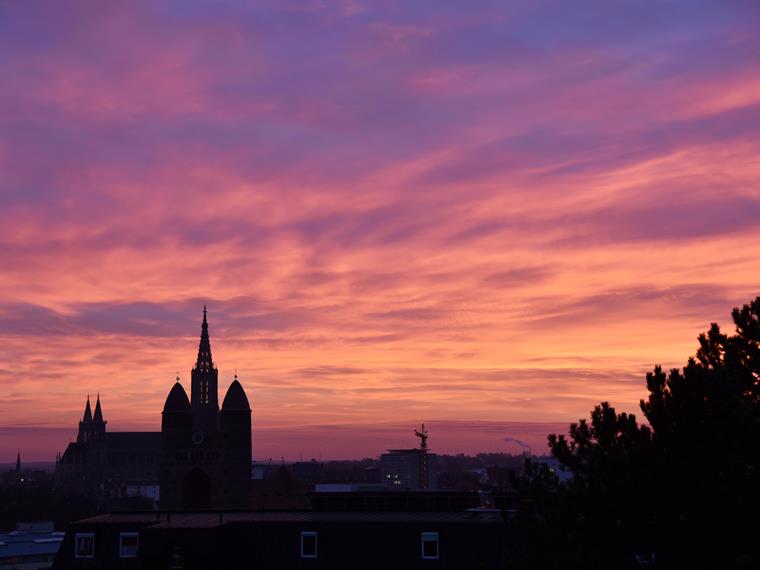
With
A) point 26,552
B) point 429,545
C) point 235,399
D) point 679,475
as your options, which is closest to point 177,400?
point 235,399

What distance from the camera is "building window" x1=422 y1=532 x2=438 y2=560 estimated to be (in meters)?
49.0

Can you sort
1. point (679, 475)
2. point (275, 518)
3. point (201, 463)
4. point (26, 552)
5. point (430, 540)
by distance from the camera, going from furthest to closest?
point (201, 463) → point (26, 552) → point (275, 518) → point (430, 540) → point (679, 475)

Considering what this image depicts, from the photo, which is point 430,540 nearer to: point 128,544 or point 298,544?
point 298,544

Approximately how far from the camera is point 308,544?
1962 inches

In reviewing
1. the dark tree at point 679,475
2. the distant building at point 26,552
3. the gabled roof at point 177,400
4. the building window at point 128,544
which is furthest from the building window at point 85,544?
the gabled roof at point 177,400

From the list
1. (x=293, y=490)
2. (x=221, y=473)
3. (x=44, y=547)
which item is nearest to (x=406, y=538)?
(x=44, y=547)

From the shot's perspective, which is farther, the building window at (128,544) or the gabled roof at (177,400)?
the gabled roof at (177,400)

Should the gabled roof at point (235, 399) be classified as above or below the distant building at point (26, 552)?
above

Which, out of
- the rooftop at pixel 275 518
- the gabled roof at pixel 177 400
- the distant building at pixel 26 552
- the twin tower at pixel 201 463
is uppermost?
the gabled roof at pixel 177 400

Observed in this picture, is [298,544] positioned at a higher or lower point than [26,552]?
higher

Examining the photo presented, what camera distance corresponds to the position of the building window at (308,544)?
163 feet

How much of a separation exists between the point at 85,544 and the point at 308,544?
39.9 feet

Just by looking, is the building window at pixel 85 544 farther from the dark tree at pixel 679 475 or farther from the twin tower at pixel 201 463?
the twin tower at pixel 201 463

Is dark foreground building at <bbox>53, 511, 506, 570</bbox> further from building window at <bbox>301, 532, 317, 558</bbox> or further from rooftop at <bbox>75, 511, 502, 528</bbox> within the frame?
rooftop at <bbox>75, 511, 502, 528</bbox>
